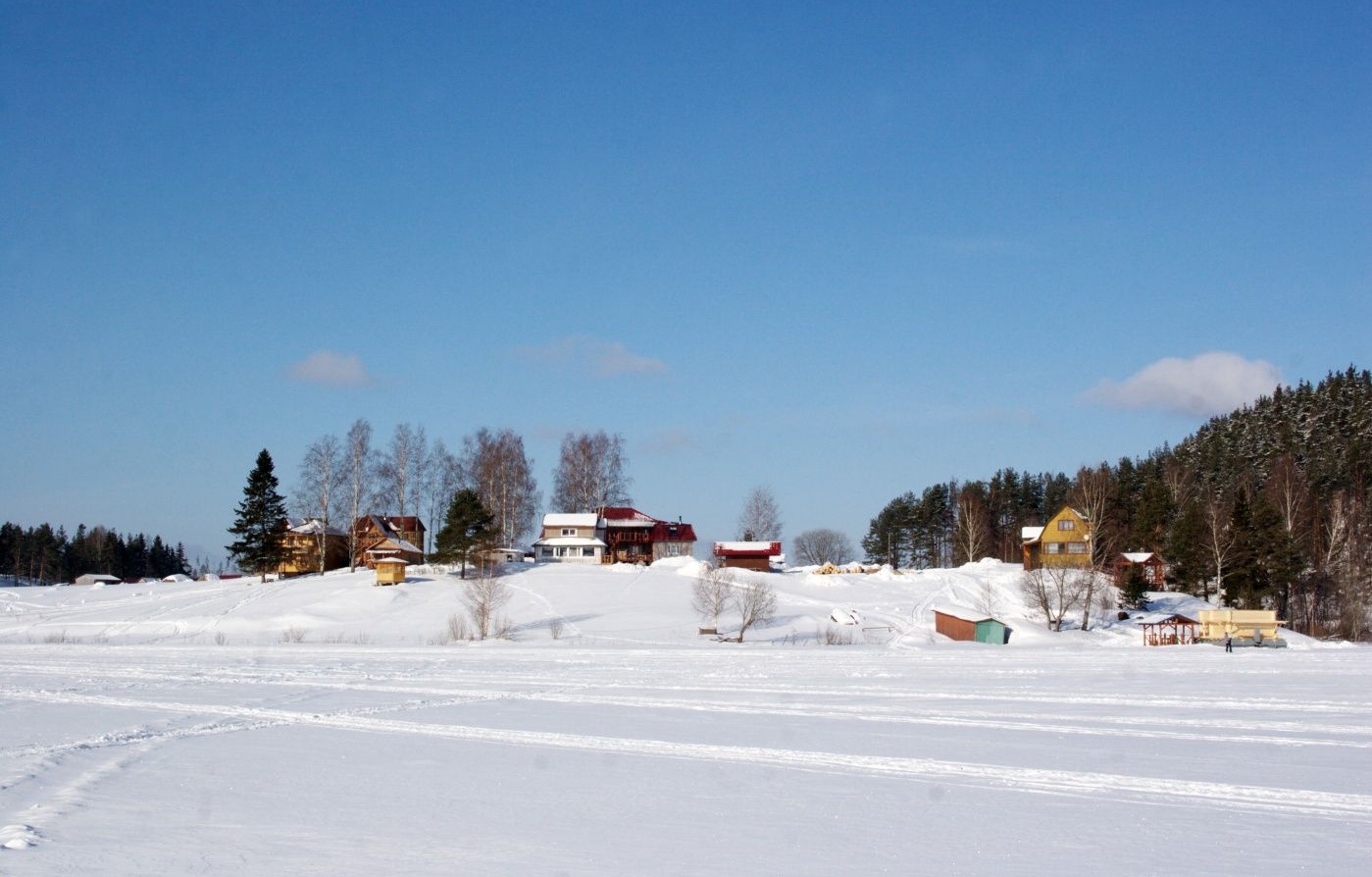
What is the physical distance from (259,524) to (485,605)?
2994cm

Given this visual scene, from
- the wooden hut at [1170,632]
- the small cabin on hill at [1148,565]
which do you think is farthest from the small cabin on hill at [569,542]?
the wooden hut at [1170,632]

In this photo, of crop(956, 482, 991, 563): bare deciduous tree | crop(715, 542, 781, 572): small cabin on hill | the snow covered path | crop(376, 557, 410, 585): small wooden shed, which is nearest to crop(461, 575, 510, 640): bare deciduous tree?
crop(376, 557, 410, 585): small wooden shed

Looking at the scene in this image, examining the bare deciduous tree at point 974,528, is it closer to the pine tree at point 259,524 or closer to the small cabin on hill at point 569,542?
the small cabin on hill at point 569,542

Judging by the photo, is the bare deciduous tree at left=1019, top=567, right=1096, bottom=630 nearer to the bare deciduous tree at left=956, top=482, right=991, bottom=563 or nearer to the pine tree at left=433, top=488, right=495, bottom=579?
the bare deciduous tree at left=956, top=482, right=991, bottom=563

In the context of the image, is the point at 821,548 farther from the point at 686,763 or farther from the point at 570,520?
the point at 686,763

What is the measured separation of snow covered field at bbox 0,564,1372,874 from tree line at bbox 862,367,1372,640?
27.0 meters

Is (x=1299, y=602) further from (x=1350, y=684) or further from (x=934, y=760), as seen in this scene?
(x=934, y=760)

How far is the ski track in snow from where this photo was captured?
13617mm

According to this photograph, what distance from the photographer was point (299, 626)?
53.6m

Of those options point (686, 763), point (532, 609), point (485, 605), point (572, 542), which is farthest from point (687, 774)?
point (572, 542)

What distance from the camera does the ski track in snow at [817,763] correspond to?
13.6 m

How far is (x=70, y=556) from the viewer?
124875 millimetres

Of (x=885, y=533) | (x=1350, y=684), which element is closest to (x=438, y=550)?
(x=1350, y=684)

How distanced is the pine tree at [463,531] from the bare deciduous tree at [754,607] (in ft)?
65.1
